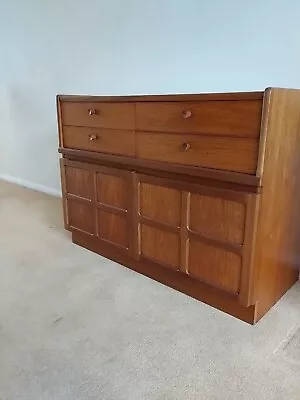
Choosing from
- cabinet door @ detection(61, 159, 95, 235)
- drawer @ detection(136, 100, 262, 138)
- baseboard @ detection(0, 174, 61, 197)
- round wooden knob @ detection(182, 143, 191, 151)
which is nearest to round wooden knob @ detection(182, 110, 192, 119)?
drawer @ detection(136, 100, 262, 138)

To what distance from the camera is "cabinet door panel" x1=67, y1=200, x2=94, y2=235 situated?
2117mm

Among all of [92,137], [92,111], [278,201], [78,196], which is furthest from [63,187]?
[278,201]

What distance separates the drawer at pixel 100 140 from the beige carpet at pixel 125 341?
0.65 metres

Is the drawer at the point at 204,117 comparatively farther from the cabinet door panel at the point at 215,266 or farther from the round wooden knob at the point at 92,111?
the cabinet door panel at the point at 215,266

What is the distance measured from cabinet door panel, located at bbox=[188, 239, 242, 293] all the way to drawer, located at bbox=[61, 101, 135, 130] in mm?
660

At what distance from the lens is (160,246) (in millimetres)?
1772

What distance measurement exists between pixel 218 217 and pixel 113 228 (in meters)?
0.69

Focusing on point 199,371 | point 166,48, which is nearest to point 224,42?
point 166,48

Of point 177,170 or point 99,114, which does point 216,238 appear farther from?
point 99,114

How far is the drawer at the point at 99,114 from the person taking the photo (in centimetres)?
175

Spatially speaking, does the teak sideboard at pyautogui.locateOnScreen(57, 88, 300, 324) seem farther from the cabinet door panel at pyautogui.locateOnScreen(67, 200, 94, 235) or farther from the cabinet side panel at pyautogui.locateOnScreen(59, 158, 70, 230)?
the cabinet side panel at pyautogui.locateOnScreen(59, 158, 70, 230)

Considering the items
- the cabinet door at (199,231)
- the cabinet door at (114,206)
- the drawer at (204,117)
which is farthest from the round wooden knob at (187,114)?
the cabinet door at (114,206)

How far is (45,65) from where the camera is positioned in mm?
3148

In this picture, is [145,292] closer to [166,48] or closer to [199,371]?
[199,371]
